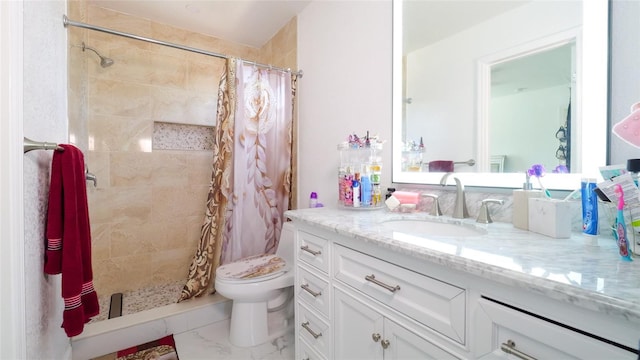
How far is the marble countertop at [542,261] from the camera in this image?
409 mm

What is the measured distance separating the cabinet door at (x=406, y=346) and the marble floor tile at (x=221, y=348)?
0.97 m

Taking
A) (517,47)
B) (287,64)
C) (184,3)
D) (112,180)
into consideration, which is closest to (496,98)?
(517,47)

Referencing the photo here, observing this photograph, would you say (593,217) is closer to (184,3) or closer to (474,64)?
(474,64)

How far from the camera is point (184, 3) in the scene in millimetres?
1961

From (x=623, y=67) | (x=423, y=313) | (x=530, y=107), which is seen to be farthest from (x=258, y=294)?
(x=623, y=67)

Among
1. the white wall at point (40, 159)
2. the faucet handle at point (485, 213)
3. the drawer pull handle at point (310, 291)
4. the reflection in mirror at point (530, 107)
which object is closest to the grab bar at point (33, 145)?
the white wall at point (40, 159)

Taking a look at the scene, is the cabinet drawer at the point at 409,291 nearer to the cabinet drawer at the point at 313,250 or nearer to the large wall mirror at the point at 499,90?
the cabinet drawer at the point at 313,250

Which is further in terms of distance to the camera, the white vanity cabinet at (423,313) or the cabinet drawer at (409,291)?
the cabinet drawer at (409,291)

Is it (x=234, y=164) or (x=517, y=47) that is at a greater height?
(x=517, y=47)

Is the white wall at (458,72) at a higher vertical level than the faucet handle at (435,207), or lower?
higher

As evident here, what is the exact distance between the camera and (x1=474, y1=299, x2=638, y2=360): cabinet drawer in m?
0.42

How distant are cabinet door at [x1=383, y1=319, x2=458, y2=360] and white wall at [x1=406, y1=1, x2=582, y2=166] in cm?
81

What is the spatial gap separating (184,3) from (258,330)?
2.37 m

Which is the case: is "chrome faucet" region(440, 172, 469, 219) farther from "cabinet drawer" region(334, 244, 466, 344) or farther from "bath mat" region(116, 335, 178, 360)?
"bath mat" region(116, 335, 178, 360)
